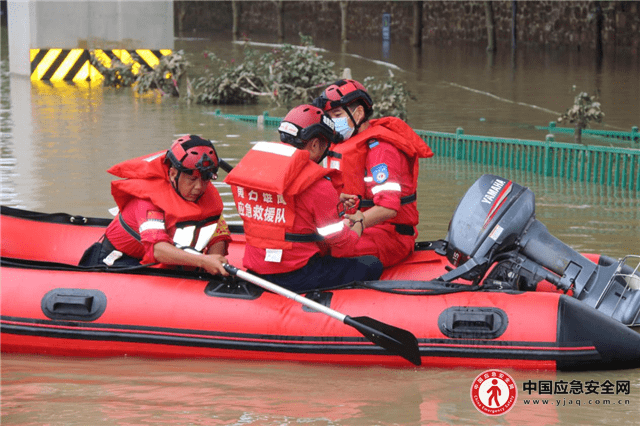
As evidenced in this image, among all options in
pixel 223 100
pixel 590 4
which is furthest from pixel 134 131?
pixel 590 4

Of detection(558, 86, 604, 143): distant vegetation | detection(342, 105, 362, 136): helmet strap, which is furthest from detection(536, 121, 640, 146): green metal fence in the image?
detection(342, 105, 362, 136): helmet strap

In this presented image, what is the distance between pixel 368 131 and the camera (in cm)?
534

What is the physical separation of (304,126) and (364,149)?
653 mm

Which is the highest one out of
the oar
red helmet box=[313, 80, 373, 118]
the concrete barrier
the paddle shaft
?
the concrete barrier

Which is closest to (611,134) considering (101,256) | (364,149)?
(364,149)

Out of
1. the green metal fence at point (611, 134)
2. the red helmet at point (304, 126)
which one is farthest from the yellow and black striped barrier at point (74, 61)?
the red helmet at point (304, 126)

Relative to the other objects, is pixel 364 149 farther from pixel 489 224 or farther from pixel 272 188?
pixel 272 188

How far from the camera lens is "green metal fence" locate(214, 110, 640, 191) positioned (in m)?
9.01

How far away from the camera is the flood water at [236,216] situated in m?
4.20

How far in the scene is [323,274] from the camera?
4910 millimetres

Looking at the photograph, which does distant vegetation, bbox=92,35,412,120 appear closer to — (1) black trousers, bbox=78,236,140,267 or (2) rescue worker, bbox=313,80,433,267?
(2) rescue worker, bbox=313,80,433,267

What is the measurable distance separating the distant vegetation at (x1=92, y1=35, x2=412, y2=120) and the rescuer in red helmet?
7.40 m

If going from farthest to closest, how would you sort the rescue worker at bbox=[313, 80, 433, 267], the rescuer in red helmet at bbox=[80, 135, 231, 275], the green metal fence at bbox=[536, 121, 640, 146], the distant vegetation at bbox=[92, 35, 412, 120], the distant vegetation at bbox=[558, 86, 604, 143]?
1. the distant vegetation at bbox=[92, 35, 412, 120]
2. the green metal fence at bbox=[536, 121, 640, 146]
3. the distant vegetation at bbox=[558, 86, 604, 143]
4. the rescue worker at bbox=[313, 80, 433, 267]
5. the rescuer in red helmet at bbox=[80, 135, 231, 275]

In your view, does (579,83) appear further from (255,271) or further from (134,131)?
(255,271)
